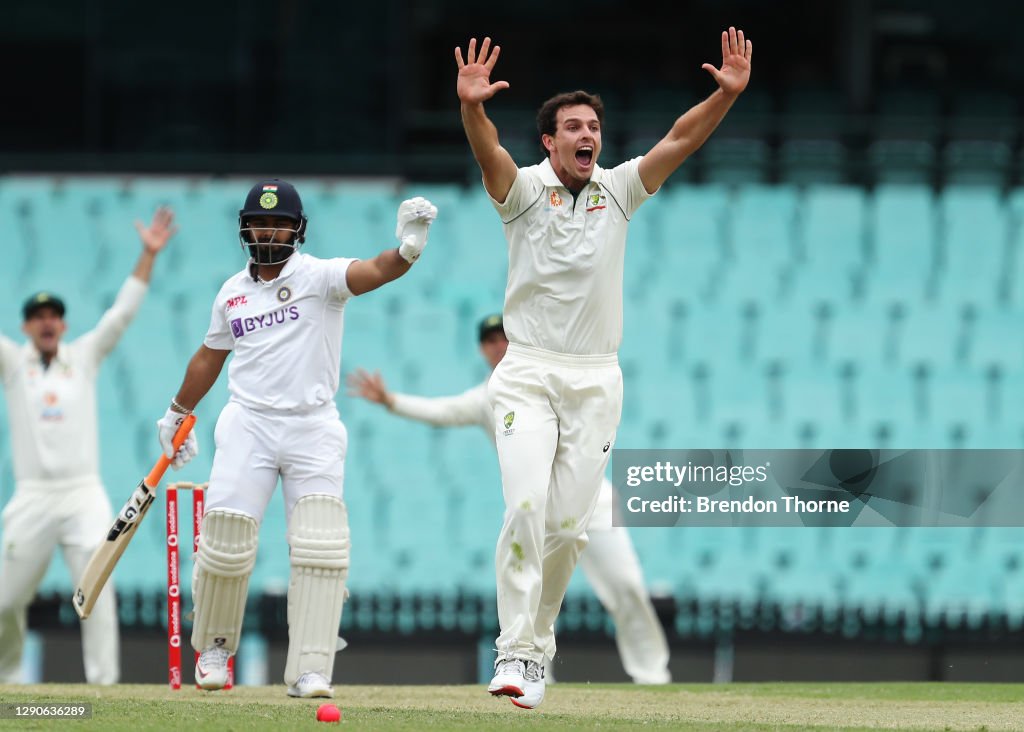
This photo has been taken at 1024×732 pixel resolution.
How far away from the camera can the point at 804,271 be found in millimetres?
14828

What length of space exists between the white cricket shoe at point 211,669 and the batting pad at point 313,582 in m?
0.30

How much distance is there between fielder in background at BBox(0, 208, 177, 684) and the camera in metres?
9.48

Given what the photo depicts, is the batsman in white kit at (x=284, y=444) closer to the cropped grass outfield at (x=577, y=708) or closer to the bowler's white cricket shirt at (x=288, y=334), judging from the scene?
the bowler's white cricket shirt at (x=288, y=334)

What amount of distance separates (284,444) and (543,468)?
41.8 inches

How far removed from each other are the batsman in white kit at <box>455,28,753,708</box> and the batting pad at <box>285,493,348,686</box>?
0.77 m

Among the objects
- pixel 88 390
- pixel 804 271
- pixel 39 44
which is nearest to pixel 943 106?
pixel 804 271

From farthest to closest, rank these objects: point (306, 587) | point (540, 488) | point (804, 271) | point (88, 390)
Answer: point (804, 271), point (88, 390), point (306, 587), point (540, 488)

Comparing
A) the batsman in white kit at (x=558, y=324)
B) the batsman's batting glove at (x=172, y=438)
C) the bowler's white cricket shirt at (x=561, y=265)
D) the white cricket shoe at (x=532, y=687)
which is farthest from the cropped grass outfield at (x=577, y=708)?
the bowler's white cricket shirt at (x=561, y=265)

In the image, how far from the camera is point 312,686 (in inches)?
259

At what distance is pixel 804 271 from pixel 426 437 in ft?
11.3

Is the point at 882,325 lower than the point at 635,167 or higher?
higher

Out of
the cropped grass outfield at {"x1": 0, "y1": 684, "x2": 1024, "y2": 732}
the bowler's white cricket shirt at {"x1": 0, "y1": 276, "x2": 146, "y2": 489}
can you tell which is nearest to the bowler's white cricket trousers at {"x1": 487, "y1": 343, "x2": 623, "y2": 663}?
the cropped grass outfield at {"x1": 0, "y1": 684, "x2": 1024, "y2": 732}

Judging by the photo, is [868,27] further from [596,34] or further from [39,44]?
[39,44]

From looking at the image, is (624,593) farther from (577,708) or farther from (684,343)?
(684,343)
